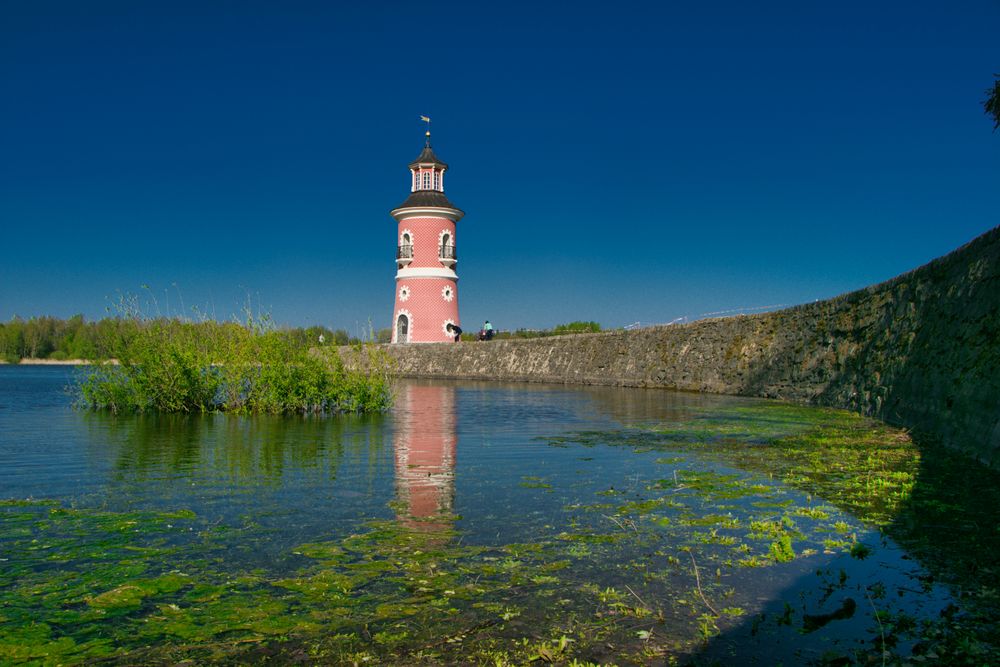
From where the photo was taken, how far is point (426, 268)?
47.8 metres

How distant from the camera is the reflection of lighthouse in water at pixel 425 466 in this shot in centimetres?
661

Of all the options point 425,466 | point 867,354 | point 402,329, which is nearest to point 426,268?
point 402,329

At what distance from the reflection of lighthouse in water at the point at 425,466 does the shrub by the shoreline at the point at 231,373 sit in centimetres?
161

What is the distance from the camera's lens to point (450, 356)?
43375mm

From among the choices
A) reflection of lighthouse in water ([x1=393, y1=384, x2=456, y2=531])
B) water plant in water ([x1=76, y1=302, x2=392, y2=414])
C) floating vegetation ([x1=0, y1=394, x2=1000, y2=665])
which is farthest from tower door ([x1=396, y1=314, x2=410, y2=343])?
floating vegetation ([x1=0, y1=394, x2=1000, y2=665])

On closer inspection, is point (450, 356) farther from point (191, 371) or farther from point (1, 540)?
point (1, 540)

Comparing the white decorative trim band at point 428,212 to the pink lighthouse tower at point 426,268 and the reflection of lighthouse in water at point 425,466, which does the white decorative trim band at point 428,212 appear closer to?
the pink lighthouse tower at point 426,268

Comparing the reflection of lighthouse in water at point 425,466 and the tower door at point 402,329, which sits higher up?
the tower door at point 402,329

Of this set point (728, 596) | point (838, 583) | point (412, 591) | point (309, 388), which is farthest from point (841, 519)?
point (309, 388)

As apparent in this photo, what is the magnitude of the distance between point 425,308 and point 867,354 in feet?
114

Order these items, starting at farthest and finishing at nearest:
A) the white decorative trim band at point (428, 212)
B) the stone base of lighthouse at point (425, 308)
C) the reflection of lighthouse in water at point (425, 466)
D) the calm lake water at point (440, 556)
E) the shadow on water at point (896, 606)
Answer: the stone base of lighthouse at point (425, 308) → the white decorative trim band at point (428, 212) → the reflection of lighthouse in water at point (425, 466) → the calm lake water at point (440, 556) → the shadow on water at point (896, 606)

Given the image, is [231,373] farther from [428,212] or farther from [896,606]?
[428,212]

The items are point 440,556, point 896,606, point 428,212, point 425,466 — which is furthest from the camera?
point 428,212

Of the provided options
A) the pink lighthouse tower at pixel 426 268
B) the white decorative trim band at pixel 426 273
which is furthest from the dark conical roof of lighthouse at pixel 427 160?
the white decorative trim band at pixel 426 273
